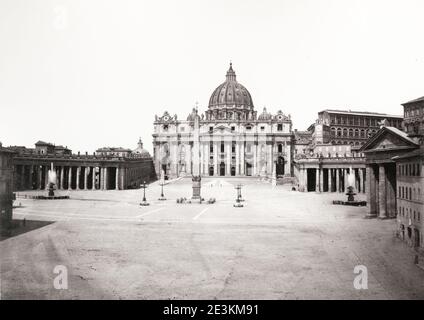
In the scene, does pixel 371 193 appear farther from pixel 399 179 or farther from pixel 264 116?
pixel 264 116

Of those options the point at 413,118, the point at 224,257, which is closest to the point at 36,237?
the point at 224,257

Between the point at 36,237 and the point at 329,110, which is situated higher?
the point at 329,110

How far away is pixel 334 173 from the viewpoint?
90.6m

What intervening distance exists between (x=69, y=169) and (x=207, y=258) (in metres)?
67.3

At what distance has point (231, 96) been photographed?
156m

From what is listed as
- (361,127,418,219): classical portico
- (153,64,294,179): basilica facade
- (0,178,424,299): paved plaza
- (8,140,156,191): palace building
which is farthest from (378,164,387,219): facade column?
(153,64,294,179): basilica facade

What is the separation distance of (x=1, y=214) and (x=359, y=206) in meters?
41.1

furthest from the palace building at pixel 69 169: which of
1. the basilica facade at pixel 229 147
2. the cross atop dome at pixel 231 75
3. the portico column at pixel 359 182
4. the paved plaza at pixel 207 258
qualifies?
the cross atop dome at pixel 231 75

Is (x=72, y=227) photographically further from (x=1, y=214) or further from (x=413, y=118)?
(x=413, y=118)

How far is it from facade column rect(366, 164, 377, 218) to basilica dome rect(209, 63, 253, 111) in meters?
112

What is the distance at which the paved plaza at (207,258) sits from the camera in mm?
18516

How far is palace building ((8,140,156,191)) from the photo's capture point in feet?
258

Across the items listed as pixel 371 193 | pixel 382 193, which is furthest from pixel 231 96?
pixel 382 193
